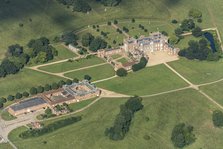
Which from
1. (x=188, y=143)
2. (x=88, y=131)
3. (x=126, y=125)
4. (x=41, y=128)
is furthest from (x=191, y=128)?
(x=41, y=128)

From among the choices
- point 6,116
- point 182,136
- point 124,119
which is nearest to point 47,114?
point 6,116

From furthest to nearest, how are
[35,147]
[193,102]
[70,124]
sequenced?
[193,102] → [70,124] → [35,147]

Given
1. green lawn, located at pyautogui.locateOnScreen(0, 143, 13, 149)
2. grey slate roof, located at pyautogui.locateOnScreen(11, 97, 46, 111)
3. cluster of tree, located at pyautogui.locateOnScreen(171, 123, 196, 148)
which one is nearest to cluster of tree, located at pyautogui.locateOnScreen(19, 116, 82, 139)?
green lawn, located at pyautogui.locateOnScreen(0, 143, 13, 149)

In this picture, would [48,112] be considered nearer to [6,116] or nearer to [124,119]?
[6,116]

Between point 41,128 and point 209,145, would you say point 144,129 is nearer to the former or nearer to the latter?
point 209,145

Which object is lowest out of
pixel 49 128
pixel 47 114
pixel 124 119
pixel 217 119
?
pixel 217 119

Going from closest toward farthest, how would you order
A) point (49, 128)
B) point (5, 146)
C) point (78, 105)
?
1. point (5, 146)
2. point (49, 128)
3. point (78, 105)

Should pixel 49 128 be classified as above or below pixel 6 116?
below
